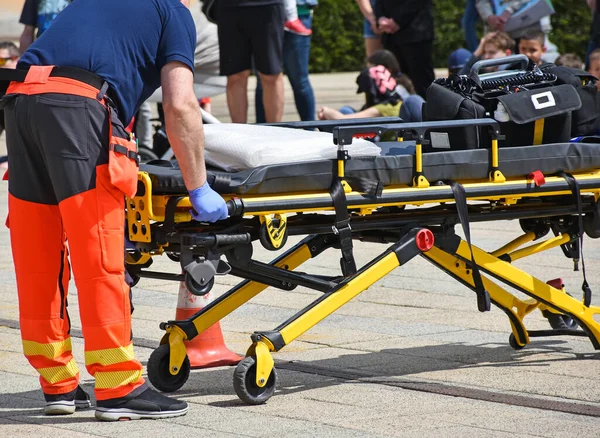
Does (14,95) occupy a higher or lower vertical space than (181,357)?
higher

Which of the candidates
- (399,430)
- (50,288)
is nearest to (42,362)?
(50,288)

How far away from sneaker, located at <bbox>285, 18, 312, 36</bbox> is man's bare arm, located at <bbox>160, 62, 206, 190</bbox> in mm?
6975

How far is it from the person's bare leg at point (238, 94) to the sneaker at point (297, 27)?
69cm

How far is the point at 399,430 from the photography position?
4.54 meters

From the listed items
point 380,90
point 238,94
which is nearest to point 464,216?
point 380,90

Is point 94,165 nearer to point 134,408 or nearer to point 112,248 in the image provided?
point 112,248

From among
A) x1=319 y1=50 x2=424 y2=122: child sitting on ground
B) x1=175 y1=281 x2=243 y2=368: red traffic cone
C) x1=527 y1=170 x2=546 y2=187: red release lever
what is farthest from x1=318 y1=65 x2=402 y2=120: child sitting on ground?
x1=527 y1=170 x2=546 y2=187: red release lever

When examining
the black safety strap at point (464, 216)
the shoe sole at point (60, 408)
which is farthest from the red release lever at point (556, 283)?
the shoe sole at point (60, 408)

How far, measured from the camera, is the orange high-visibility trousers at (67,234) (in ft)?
15.2

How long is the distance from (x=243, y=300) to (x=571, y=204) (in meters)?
1.49

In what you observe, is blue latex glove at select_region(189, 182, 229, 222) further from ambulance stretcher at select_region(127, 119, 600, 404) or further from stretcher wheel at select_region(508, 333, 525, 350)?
stretcher wheel at select_region(508, 333, 525, 350)

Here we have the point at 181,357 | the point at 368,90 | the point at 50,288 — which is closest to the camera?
the point at 50,288

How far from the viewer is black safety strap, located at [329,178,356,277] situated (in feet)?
16.4

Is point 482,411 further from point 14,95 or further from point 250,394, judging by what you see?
point 14,95
